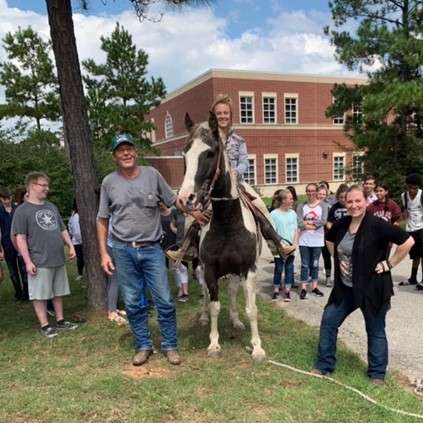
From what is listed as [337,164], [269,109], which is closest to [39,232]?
[269,109]

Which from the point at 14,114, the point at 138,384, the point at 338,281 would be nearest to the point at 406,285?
the point at 338,281

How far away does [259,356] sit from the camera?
4340 millimetres

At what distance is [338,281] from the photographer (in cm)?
392

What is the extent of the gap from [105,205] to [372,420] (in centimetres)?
308

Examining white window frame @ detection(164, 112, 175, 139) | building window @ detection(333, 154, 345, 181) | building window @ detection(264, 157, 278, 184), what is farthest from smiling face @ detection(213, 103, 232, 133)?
white window frame @ detection(164, 112, 175, 139)

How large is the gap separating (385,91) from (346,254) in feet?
39.7

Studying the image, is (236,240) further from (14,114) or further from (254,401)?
(14,114)

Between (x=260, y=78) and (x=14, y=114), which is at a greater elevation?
(x=260, y=78)

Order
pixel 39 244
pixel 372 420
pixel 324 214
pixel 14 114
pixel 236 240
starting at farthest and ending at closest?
1. pixel 14 114
2. pixel 324 214
3. pixel 39 244
4. pixel 236 240
5. pixel 372 420

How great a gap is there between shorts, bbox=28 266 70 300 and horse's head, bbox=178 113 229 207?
2.67m

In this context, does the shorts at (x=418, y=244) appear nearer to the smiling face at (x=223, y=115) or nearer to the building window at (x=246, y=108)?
the smiling face at (x=223, y=115)

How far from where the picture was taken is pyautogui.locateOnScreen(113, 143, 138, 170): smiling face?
13.7 ft

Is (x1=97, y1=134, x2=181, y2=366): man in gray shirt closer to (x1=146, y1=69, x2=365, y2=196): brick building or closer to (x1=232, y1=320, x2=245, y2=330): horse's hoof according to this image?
(x1=232, y1=320, x2=245, y2=330): horse's hoof

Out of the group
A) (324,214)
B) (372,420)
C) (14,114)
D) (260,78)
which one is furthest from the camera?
(260,78)
